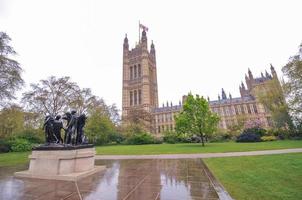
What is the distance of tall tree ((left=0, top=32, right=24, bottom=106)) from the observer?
599 inches

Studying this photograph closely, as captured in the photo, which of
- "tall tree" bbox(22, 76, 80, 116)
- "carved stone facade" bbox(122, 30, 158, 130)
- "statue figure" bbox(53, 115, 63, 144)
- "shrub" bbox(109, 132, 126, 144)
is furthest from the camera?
"carved stone facade" bbox(122, 30, 158, 130)

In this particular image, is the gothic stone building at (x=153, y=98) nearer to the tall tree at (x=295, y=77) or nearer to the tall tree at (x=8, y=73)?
the tall tree at (x=295, y=77)

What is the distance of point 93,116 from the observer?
31.0m

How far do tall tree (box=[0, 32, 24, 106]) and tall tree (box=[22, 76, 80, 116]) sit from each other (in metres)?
8.63

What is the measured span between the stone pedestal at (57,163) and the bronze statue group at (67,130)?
63 centimetres

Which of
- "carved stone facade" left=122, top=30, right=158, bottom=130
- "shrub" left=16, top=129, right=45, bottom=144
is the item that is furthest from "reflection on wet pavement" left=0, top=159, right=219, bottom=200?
"carved stone facade" left=122, top=30, right=158, bottom=130

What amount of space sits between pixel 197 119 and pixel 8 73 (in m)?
21.8

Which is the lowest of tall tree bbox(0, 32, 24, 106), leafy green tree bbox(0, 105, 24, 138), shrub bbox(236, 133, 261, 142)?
shrub bbox(236, 133, 261, 142)

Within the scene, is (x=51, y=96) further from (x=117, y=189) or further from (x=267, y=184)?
(x=267, y=184)

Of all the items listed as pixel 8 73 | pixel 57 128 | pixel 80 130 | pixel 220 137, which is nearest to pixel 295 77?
pixel 220 137

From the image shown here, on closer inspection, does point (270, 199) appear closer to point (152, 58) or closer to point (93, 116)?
point (93, 116)

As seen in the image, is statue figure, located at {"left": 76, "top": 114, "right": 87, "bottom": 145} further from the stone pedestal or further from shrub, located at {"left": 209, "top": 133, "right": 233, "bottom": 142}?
shrub, located at {"left": 209, "top": 133, "right": 233, "bottom": 142}

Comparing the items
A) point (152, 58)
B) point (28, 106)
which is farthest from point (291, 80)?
point (152, 58)

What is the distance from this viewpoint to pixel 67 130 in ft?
25.0
